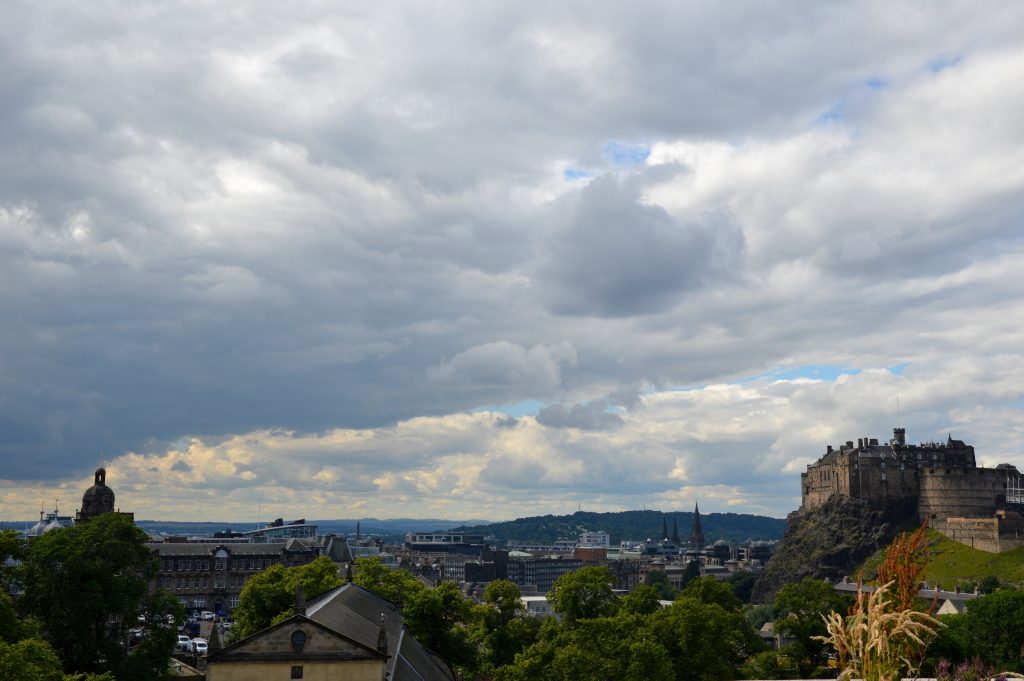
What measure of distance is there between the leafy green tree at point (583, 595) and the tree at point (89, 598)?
3630 cm

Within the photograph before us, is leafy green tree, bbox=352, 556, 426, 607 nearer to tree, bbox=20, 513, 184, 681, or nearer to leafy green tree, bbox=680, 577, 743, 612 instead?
tree, bbox=20, 513, 184, 681

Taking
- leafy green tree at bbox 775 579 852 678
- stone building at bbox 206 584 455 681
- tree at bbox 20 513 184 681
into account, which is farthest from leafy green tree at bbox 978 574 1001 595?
tree at bbox 20 513 184 681

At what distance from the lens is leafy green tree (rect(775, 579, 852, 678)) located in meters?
80.4

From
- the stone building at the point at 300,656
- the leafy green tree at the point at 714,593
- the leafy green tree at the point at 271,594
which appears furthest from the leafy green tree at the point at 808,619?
the stone building at the point at 300,656

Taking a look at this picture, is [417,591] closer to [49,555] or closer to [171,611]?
[171,611]

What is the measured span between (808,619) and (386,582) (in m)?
39.1

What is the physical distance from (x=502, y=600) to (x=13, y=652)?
5339 cm

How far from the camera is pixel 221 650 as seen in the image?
49188mm

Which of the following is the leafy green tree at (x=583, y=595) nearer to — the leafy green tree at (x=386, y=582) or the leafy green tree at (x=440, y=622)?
the leafy green tree at (x=440, y=622)

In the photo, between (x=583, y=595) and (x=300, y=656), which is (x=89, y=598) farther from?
(x=583, y=595)

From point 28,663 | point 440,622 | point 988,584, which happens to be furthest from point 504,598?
point 988,584

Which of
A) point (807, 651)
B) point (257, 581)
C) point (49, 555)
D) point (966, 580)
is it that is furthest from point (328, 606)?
point (966, 580)

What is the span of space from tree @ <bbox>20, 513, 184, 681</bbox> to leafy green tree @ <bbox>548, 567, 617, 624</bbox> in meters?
36.3

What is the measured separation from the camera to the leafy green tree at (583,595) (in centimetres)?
8606
